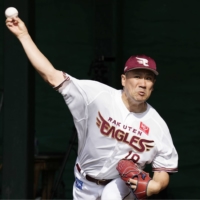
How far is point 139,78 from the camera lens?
201 inches

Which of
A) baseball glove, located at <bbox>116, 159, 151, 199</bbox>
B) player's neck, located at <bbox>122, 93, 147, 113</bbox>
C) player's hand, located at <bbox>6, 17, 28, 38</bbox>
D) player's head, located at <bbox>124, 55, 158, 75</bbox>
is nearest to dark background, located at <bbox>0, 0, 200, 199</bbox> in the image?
player's neck, located at <bbox>122, 93, 147, 113</bbox>

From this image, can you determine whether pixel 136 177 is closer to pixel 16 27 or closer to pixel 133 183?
pixel 133 183

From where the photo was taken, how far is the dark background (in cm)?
805

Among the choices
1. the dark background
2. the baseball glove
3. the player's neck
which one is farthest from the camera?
the dark background

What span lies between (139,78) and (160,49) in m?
3.14

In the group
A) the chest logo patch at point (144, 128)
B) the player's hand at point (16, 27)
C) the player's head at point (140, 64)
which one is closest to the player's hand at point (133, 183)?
the chest logo patch at point (144, 128)

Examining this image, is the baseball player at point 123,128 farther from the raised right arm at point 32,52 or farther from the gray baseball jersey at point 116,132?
the raised right arm at point 32,52

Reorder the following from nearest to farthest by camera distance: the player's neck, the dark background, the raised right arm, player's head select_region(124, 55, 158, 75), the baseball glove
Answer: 1. the raised right arm
2. the baseball glove
3. player's head select_region(124, 55, 158, 75)
4. the player's neck
5. the dark background

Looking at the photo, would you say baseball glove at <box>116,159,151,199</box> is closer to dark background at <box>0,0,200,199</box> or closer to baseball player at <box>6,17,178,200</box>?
baseball player at <box>6,17,178,200</box>

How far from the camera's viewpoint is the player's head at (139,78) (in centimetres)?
505

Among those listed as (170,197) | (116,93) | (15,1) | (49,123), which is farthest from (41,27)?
(116,93)

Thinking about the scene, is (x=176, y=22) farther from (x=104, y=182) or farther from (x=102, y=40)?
(x=104, y=182)

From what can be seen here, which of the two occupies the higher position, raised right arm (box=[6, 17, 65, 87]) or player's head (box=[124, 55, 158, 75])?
raised right arm (box=[6, 17, 65, 87])

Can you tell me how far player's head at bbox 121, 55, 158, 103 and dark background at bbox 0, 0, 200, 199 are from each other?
2.81 meters
